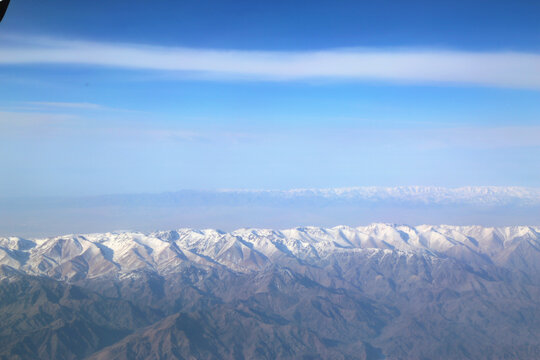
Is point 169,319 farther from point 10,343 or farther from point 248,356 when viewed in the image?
point 10,343

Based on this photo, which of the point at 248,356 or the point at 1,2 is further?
the point at 248,356

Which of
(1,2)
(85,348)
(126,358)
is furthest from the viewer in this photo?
(85,348)

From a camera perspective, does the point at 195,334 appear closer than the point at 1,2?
No

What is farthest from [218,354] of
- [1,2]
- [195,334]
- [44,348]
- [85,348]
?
[1,2]

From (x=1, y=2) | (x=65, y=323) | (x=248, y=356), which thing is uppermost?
(x=1, y=2)

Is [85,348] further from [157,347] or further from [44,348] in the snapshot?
[157,347]

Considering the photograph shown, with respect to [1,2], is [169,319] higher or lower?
lower

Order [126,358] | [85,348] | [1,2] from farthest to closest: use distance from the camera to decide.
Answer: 1. [85,348]
2. [126,358]
3. [1,2]

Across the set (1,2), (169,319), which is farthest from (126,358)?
(1,2)

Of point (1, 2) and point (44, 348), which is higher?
point (1, 2)
